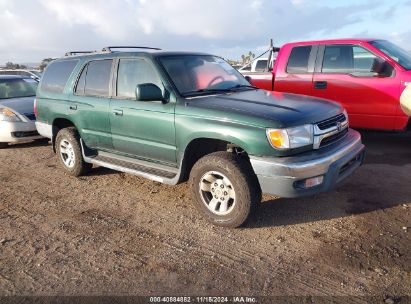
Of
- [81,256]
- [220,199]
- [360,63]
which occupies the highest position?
[360,63]

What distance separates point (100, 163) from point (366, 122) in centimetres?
430

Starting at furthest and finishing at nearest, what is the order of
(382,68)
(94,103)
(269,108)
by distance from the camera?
(382,68) → (94,103) → (269,108)

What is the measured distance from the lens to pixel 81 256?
349 cm

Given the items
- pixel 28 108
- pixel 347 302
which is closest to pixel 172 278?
pixel 347 302

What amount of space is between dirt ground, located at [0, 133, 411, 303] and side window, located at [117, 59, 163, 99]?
52.3 inches

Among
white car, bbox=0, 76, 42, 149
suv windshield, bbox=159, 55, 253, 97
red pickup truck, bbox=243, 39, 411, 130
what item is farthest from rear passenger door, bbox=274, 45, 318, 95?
white car, bbox=0, 76, 42, 149

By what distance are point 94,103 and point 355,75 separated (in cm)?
425

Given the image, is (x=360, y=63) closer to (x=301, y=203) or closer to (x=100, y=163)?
(x=301, y=203)

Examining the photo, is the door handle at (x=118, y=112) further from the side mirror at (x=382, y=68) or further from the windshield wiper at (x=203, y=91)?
the side mirror at (x=382, y=68)

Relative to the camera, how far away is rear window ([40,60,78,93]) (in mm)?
5649

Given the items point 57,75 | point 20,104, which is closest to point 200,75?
point 57,75

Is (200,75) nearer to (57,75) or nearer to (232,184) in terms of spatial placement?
(232,184)

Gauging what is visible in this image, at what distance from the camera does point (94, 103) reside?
5.04 m

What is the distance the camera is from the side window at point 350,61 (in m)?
6.30
